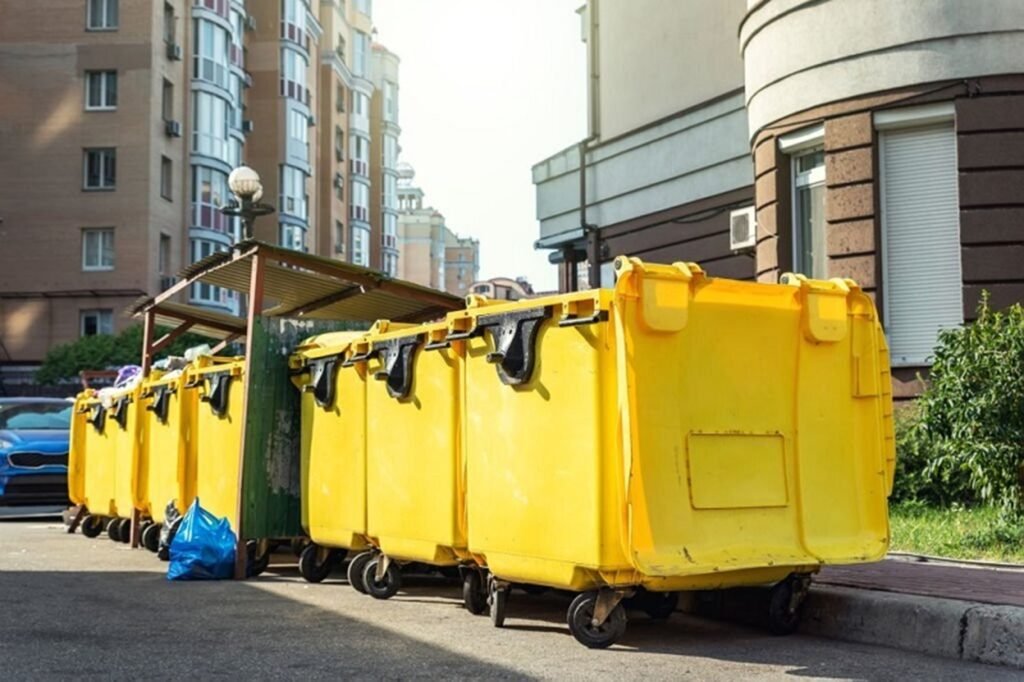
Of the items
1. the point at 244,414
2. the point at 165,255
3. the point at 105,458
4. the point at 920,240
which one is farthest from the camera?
the point at 165,255

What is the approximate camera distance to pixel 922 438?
1027 cm

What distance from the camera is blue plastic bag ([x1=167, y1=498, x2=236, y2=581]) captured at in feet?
33.5

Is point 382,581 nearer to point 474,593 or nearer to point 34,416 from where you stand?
point 474,593

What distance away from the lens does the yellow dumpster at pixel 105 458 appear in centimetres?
1412

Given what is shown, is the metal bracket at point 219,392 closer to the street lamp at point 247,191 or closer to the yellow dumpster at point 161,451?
the yellow dumpster at point 161,451

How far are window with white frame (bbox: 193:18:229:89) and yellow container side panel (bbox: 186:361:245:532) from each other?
141ft

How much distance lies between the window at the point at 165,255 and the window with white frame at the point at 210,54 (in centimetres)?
706

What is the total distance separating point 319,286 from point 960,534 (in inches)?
226

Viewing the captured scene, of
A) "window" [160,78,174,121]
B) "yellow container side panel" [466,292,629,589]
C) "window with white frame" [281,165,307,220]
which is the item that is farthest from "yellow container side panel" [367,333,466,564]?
"window with white frame" [281,165,307,220]

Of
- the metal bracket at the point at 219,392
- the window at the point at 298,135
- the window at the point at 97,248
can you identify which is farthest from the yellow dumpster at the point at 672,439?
the window at the point at 298,135

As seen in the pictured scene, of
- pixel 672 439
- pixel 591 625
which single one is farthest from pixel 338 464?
pixel 672 439

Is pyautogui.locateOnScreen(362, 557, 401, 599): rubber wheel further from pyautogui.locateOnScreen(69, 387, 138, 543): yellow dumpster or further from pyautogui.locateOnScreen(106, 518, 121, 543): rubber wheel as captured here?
pyautogui.locateOnScreen(106, 518, 121, 543): rubber wheel

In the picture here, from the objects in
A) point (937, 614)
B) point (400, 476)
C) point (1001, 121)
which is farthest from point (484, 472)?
point (1001, 121)

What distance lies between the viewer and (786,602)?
24.0ft
